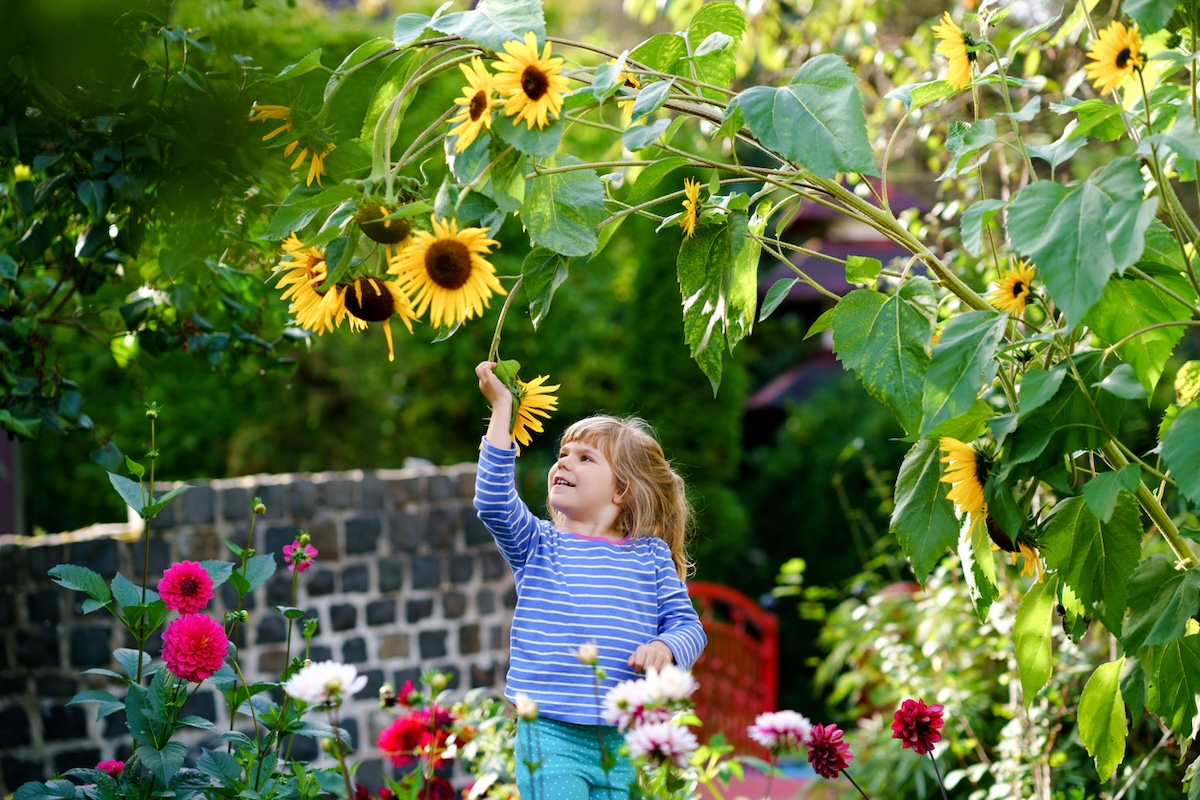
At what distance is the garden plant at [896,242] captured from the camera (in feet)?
3.75

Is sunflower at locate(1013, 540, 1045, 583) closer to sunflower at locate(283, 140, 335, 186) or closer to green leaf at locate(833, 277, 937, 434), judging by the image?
green leaf at locate(833, 277, 937, 434)

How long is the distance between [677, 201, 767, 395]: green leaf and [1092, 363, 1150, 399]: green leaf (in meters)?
0.40

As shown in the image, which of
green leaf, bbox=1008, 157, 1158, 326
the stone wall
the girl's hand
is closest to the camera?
green leaf, bbox=1008, 157, 1158, 326

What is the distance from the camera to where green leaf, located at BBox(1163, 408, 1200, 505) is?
110cm

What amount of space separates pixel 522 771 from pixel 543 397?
2.19 ft

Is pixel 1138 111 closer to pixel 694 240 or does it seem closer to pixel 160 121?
pixel 694 240

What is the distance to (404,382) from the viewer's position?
781 centimetres

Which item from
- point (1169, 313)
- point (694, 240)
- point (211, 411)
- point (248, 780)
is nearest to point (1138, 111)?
point (1169, 313)

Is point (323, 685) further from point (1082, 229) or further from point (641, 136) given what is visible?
point (1082, 229)

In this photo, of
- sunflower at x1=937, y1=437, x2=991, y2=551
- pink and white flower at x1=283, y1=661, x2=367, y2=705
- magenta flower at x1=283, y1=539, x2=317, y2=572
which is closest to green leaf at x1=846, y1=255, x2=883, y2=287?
sunflower at x1=937, y1=437, x2=991, y2=551

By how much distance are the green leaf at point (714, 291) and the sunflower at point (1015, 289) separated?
0.35 m

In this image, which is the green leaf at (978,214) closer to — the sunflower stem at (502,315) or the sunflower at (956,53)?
the sunflower at (956,53)

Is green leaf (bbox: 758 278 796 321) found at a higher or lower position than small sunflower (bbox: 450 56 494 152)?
lower

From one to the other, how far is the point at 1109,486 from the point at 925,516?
23 cm
